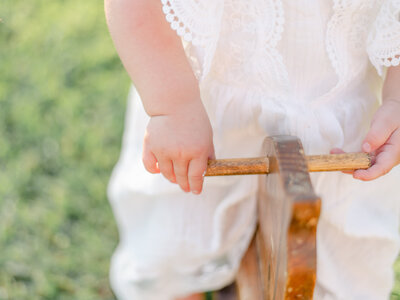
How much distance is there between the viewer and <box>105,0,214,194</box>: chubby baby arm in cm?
84

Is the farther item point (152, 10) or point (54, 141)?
point (54, 141)

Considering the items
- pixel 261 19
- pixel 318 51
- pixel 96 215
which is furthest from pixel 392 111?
pixel 96 215

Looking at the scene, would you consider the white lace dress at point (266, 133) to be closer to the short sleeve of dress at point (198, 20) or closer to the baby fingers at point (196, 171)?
the short sleeve of dress at point (198, 20)

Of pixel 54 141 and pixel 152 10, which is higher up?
pixel 152 10

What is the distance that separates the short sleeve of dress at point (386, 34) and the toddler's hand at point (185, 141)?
315 millimetres

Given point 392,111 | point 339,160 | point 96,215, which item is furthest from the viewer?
point 96,215

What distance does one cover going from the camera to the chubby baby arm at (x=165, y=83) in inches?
32.9

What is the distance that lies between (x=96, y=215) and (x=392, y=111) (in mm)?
1112

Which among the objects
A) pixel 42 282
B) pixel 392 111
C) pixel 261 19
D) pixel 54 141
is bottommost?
pixel 42 282

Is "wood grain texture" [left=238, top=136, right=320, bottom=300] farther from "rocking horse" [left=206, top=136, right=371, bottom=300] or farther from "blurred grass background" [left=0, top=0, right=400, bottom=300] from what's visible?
"blurred grass background" [left=0, top=0, right=400, bottom=300]

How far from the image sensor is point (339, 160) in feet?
2.52

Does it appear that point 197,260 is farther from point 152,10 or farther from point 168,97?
point 152,10

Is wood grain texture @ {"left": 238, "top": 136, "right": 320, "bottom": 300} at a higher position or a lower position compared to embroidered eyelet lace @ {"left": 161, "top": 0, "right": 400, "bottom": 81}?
lower

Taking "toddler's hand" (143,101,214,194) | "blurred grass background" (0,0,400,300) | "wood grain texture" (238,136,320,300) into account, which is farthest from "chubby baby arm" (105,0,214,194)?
"blurred grass background" (0,0,400,300)
